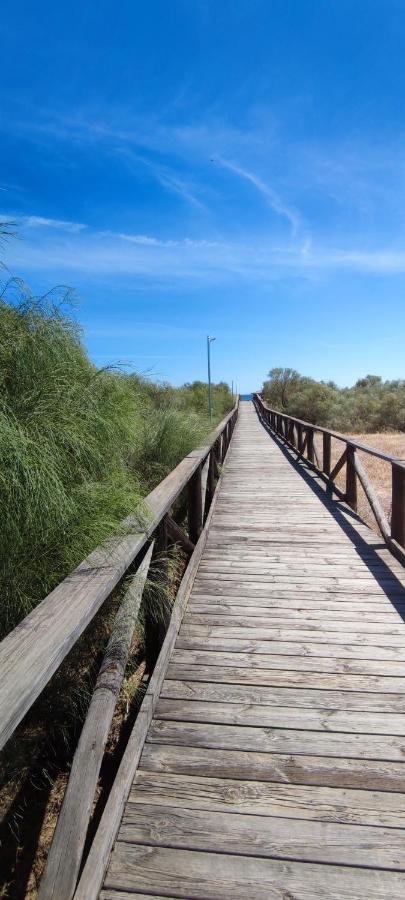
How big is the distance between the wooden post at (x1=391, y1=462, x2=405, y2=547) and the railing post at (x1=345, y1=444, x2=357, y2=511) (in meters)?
1.46

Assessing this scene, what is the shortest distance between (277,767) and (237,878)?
436 millimetres

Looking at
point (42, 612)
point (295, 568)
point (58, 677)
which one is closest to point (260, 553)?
point (295, 568)

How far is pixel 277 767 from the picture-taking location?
1741 mm

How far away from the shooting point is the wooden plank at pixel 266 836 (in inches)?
55.2

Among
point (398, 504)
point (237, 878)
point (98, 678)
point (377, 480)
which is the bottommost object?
point (377, 480)

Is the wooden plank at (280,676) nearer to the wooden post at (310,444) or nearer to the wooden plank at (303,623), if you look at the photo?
the wooden plank at (303,623)

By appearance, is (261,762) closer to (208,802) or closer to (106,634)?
(208,802)

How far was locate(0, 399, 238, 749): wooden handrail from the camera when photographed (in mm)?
1004

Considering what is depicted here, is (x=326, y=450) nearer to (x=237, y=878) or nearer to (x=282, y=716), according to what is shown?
(x=282, y=716)

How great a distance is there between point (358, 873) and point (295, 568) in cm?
245

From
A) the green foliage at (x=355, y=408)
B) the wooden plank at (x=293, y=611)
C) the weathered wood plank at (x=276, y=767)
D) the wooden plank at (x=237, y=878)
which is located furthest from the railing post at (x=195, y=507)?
the green foliage at (x=355, y=408)

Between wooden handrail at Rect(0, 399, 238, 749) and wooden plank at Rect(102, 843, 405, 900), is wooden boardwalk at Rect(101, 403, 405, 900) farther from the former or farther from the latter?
wooden handrail at Rect(0, 399, 238, 749)

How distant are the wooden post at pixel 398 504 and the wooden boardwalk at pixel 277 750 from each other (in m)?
0.43

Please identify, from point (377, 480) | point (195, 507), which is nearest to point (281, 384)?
point (377, 480)
